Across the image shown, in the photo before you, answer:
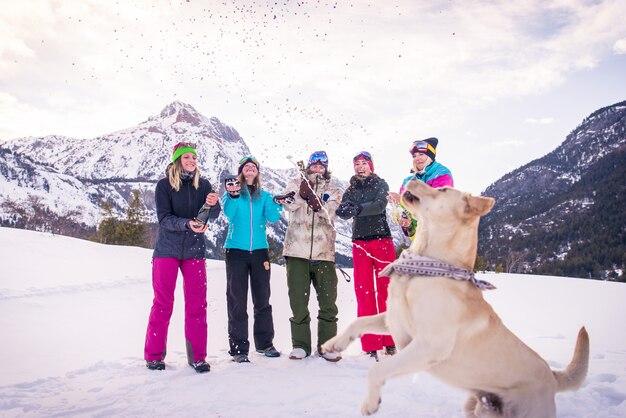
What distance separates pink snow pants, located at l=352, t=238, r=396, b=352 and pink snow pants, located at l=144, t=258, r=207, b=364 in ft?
6.85

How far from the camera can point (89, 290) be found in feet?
43.0

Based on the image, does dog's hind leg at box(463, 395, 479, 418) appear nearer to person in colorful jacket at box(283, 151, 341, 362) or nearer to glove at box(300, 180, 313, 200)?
person in colorful jacket at box(283, 151, 341, 362)

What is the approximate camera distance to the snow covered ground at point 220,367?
3.79 meters

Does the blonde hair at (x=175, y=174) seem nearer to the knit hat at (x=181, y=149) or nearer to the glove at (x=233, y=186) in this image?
the knit hat at (x=181, y=149)

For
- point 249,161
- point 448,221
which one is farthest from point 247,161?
point 448,221

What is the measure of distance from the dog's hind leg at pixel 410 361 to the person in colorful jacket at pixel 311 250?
3092 mm

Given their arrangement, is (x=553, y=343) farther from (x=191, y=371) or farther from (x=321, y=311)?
(x=191, y=371)

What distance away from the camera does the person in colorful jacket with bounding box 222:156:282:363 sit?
548cm

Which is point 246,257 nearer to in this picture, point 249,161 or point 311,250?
point 311,250

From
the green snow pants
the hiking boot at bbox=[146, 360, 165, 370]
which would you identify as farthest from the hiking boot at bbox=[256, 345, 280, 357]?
the hiking boot at bbox=[146, 360, 165, 370]

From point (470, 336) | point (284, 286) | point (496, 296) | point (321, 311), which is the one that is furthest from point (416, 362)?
point (284, 286)

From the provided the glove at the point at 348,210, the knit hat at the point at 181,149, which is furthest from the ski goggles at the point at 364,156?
the knit hat at the point at 181,149

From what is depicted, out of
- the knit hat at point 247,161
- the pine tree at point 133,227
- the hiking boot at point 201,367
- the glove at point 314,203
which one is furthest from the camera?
the pine tree at point 133,227

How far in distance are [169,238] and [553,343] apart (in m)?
5.73
